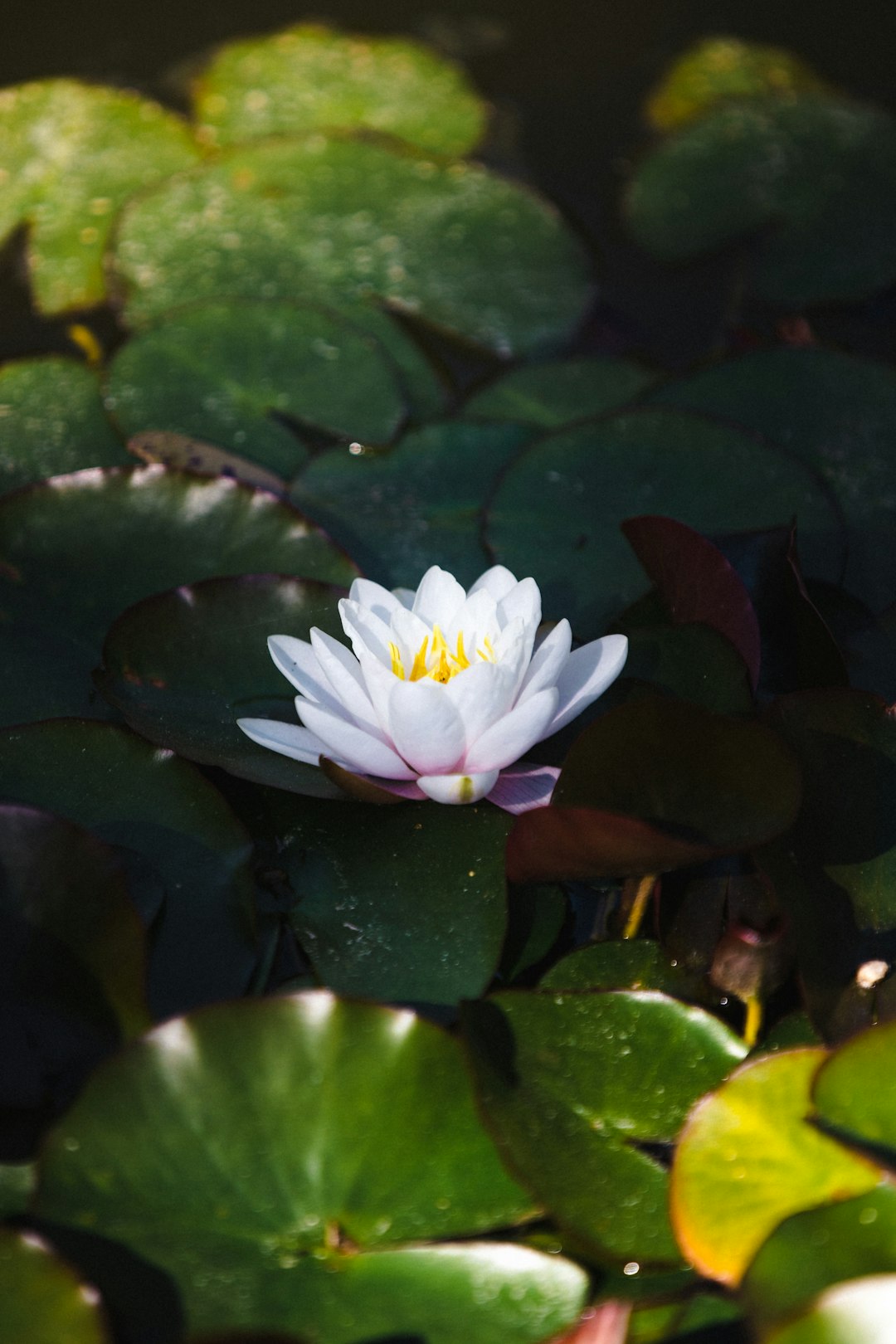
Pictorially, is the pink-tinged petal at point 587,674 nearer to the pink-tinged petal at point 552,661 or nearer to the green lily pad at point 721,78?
the pink-tinged petal at point 552,661

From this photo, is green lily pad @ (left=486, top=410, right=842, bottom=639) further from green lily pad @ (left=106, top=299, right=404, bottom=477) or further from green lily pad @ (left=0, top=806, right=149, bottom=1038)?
green lily pad @ (left=0, top=806, right=149, bottom=1038)

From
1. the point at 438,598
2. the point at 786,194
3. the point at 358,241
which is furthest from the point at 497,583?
the point at 786,194

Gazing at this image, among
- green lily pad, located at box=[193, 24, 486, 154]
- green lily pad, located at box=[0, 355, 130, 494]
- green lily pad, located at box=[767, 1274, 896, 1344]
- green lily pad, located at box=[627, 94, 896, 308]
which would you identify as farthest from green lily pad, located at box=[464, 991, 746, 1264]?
green lily pad, located at box=[193, 24, 486, 154]

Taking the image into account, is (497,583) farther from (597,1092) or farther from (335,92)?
(335,92)

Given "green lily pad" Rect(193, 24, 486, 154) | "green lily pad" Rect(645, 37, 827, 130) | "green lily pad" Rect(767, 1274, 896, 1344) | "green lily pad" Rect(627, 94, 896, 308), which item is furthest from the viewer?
"green lily pad" Rect(645, 37, 827, 130)

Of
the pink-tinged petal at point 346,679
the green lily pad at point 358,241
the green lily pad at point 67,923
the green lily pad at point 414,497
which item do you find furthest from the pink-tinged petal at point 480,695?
the green lily pad at point 358,241
